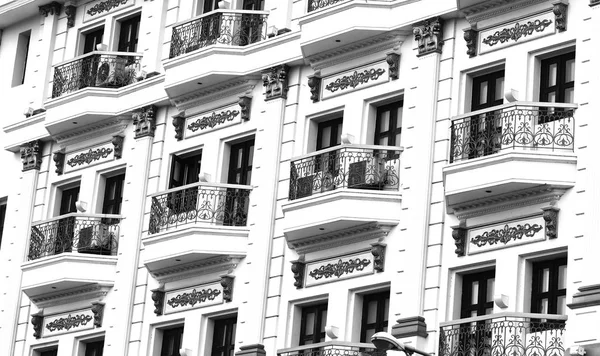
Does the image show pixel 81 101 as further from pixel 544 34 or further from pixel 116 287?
pixel 544 34

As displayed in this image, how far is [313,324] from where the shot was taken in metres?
28.4

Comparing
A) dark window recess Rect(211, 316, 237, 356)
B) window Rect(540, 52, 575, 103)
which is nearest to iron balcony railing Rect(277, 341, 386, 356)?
dark window recess Rect(211, 316, 237, 356)

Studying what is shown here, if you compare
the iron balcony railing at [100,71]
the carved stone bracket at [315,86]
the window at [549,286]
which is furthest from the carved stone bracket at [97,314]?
the window at [549,286]

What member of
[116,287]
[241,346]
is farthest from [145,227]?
[241,346]

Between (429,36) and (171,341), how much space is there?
7.17 meters

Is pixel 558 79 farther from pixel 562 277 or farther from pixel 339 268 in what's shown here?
pixel 339 268

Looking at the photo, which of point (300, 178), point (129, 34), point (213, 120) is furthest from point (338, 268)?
point (129, 34)

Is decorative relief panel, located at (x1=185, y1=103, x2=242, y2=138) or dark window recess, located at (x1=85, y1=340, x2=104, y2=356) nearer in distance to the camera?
decorative relief panel, located at (x1=185, y1=103, x2=242, y2=138)

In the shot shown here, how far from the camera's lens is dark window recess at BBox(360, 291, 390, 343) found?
90.1ft

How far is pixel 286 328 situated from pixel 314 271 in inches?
41.4

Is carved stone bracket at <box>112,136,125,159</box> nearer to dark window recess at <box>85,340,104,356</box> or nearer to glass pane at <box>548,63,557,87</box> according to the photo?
dark window recess at <box>85,340,104,356</box>

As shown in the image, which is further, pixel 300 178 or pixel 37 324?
pixel 37 324

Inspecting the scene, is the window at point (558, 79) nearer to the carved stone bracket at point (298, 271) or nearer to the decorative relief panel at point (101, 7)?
the carved stone bracket at point (298, 271)

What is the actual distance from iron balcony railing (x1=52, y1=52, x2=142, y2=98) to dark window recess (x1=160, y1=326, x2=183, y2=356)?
16.9ft
